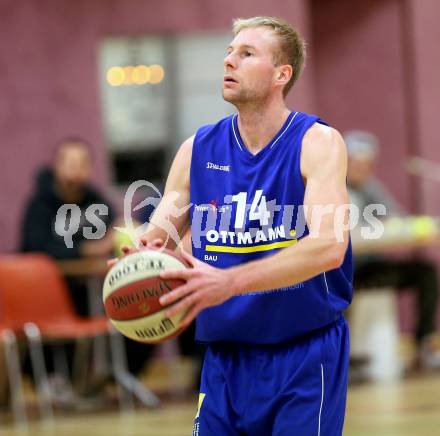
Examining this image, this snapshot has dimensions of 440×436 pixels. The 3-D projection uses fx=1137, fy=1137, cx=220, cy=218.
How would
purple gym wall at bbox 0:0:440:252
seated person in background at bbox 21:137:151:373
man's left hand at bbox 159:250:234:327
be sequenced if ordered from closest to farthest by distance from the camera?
man's left hand at bbox 159:250:234:327, seated person in background at bbox 21:137:151:373, purple gym wall at bbox 0:0:440:252

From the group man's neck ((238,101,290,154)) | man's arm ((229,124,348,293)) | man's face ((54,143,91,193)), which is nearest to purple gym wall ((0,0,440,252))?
man's face ((54,143,91,193))

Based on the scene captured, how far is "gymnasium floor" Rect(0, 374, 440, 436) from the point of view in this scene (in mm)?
6113

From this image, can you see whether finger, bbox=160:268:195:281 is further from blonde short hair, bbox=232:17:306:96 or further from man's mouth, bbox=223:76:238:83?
blonde short hair, bbox=232:17:306:96

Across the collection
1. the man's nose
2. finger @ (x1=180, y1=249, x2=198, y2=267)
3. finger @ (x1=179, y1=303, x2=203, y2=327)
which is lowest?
finger @ (x1=179, y1=303, x2=203, y2=327)

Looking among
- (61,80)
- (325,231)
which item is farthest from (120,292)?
(61,80)

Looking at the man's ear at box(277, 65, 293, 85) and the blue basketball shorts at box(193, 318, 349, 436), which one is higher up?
the man's ear at box(277, 65, 293, 85)

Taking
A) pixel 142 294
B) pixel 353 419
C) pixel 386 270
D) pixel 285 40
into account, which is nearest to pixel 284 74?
pixel 285 40

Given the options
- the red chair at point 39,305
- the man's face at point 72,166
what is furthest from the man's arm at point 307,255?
the man's face at point 72,166

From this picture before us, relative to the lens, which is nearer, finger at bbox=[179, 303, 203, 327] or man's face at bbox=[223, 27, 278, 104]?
finger at bbox=[179, 303, 203, 327]

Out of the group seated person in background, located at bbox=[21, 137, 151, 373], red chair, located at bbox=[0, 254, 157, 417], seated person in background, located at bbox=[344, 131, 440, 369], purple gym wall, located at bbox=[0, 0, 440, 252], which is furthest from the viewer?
purple gym wall, located at bbox=[0, 0, 440, 252]

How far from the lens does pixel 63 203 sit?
7.58 meters

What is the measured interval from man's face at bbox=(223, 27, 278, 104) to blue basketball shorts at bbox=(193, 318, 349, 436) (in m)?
0.67

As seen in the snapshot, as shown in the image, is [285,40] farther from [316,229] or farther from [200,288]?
[200,288]

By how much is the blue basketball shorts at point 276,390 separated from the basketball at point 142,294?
22 cm
